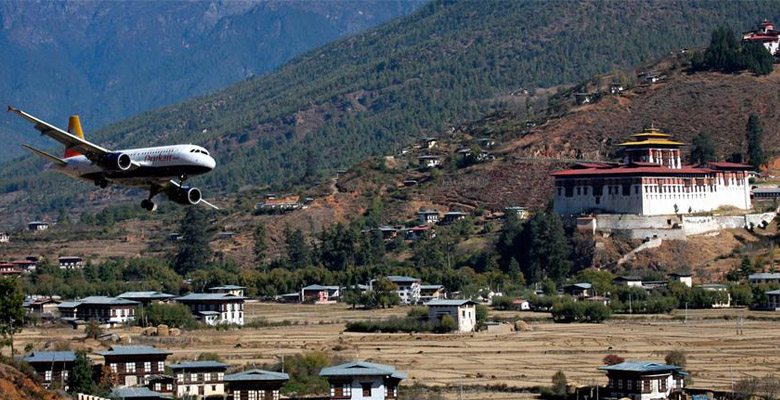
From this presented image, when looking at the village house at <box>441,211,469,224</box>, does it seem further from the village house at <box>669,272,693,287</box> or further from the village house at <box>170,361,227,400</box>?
the village house at <box>170,361,227,400</box>

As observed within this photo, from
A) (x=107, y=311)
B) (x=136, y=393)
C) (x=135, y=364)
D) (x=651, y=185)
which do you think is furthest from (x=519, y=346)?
(x=651, y=185)

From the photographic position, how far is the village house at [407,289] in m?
157

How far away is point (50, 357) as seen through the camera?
308ft

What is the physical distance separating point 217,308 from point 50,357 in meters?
48.1

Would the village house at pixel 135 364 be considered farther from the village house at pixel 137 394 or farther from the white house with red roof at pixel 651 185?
the white house with red roof at pixel 651 185

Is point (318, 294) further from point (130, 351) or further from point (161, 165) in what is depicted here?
point (161, 165)

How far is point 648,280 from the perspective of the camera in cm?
15712

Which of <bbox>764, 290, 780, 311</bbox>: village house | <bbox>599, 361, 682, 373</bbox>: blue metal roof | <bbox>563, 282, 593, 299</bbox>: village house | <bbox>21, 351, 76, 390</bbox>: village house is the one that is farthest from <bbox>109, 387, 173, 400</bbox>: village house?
<bbox>563, 282, 593, 299</bbox>: village house

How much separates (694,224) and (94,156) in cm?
10510

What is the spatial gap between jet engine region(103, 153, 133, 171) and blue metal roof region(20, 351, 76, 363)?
26.8 meters

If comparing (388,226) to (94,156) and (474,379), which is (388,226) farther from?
A: (94,156)

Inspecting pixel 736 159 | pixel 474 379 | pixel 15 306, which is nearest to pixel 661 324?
pixel 474 379

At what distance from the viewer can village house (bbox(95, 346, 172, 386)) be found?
95188 millimetres

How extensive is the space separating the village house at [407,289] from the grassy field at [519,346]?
15.3 meters
